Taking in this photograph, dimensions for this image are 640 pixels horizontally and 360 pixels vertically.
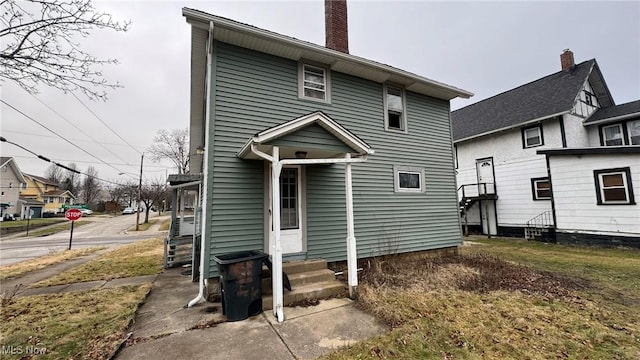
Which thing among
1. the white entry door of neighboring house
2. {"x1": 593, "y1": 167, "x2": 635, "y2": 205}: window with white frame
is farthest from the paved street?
{"x1": 593, "y1": 167, "x2": 635, "y2": 205}: window with white frame

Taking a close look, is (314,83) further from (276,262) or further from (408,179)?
(276,262)

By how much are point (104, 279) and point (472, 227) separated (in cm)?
1822

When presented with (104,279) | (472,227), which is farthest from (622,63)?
(104,279)

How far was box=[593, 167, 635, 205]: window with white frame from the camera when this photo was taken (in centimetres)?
989

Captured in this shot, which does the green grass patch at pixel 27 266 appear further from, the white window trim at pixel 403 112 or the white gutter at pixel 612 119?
the white gutter at pixel 612 119

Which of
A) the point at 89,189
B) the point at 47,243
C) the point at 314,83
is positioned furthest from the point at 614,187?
the point at 89,189

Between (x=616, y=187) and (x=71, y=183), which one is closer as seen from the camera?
(x=616, y=187)

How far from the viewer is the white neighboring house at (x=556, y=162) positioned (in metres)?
10.3

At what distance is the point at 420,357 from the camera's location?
117 inches

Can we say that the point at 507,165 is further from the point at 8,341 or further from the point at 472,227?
the point at 8,341

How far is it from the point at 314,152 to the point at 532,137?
47.5ft

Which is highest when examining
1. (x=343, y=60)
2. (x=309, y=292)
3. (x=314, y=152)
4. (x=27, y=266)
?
(x=343, y=60)

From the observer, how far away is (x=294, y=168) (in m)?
5.90

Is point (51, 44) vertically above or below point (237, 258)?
above
